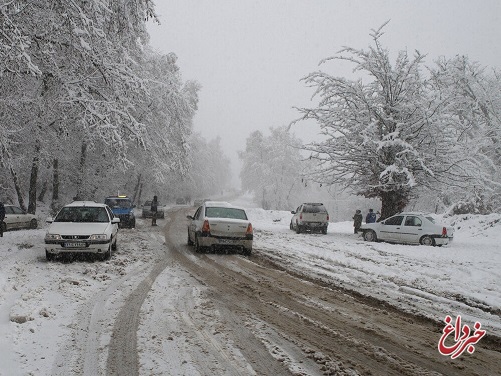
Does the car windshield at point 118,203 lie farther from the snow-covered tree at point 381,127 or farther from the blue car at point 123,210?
the snow-covered tree at point 381,127

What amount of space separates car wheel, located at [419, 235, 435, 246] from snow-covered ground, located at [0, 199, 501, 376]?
6.55 ft

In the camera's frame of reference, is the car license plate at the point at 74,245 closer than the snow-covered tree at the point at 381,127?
Yes

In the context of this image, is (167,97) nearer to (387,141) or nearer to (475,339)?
(387,141)

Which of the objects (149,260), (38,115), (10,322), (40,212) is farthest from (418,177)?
(40,212)

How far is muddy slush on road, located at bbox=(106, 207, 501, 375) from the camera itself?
13.9 feet

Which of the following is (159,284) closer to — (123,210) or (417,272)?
(417,272)

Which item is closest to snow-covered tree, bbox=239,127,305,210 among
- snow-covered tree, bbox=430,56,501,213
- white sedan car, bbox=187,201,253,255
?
snow-covered tree, bbox=430,56,501,213

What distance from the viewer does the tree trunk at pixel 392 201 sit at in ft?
66.6

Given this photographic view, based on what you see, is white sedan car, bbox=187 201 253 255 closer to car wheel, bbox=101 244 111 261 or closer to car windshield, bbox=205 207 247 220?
car windshield, bbox=205 207 247 220

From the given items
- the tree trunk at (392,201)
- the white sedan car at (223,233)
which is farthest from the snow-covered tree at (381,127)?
the white sedan car at (223,233)

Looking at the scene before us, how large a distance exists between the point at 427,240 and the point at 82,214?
550 inches

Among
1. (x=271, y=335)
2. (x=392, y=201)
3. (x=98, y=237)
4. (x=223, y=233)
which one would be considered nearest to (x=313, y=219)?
(x=392, y=201)

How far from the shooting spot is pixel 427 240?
54.4 feet
